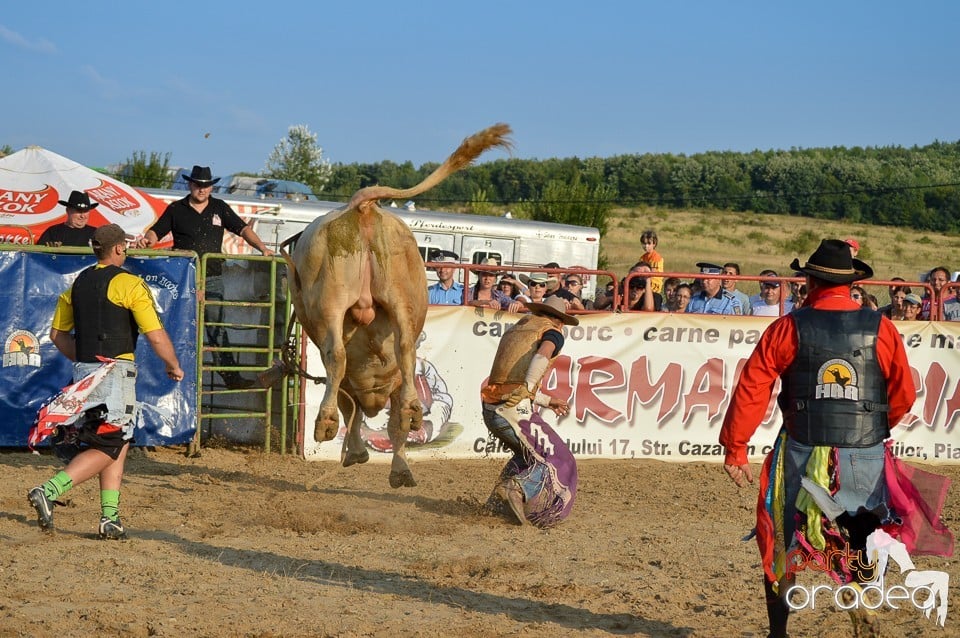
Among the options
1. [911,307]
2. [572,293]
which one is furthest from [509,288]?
[911,307]

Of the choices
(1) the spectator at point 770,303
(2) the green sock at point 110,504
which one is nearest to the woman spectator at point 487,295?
(1) the spectator at point 770,303

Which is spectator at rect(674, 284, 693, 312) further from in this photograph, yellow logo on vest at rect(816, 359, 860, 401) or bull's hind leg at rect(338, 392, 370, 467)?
yellow logo on vest at rect(816, 359, 860, 401)

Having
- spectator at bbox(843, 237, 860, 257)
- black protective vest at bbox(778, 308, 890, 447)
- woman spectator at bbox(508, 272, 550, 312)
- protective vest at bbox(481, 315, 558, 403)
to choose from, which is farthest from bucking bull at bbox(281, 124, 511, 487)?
woman spectator at bbox(508, 272, 550, 312)

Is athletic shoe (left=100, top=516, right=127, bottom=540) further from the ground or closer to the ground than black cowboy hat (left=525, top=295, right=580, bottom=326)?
closer to the ground

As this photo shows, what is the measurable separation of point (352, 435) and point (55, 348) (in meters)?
3.54

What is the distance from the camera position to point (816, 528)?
15.1ft

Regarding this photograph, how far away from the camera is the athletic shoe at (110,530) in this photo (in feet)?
21.6

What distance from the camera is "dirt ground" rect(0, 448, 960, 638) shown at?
5121 mm

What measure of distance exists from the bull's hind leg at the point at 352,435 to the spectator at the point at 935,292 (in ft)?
22.8

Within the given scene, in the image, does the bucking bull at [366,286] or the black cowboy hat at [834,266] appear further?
the bucking bull at [366,286]

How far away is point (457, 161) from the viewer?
6.88m

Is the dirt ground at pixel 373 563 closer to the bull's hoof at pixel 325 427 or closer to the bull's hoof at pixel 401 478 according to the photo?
the bull's hoof at pixel 401 478

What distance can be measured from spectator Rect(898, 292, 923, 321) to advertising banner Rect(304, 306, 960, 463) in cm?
45

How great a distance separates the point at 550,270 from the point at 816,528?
5414mm
